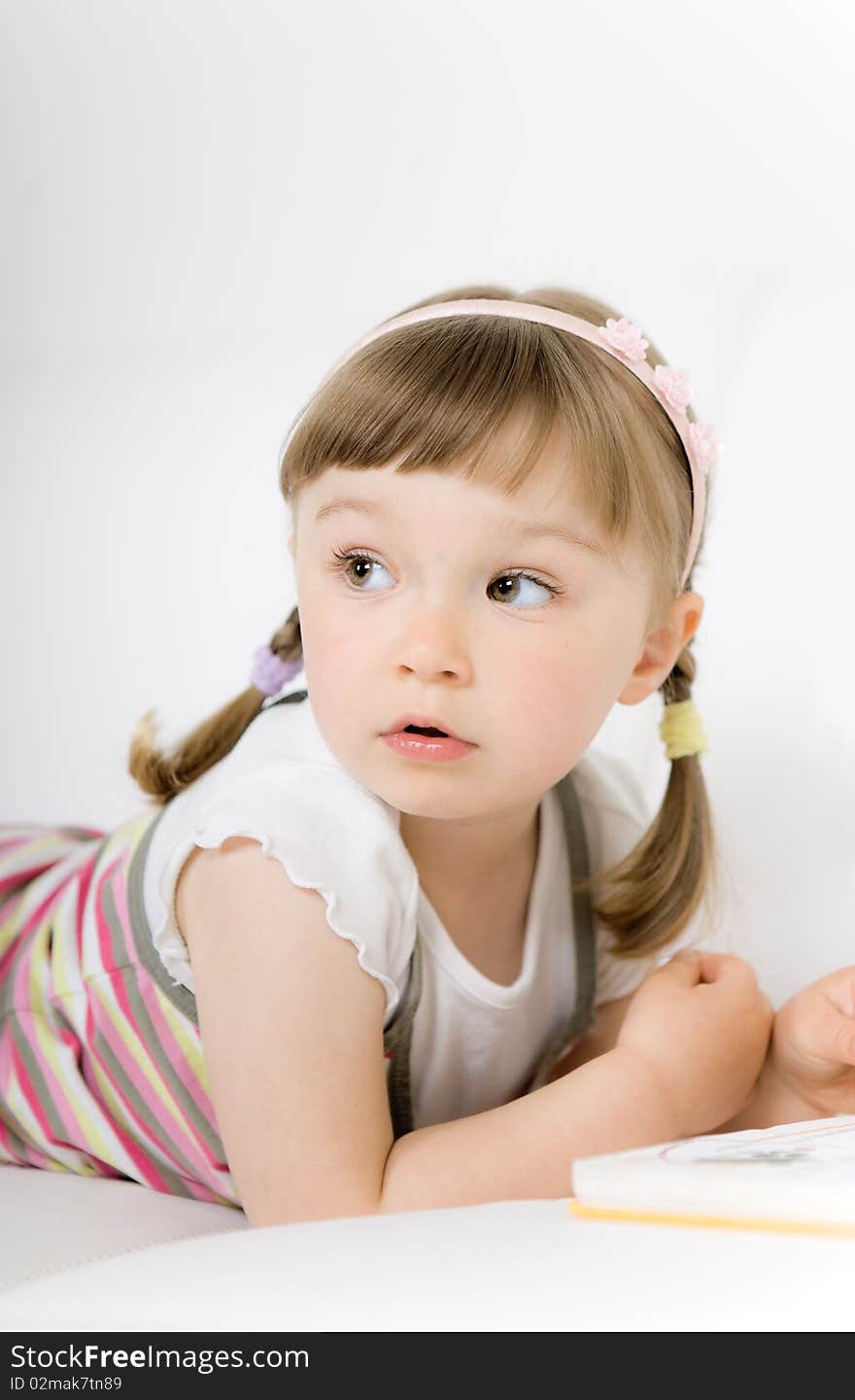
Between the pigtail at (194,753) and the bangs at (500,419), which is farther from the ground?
the bangs at (500,419)

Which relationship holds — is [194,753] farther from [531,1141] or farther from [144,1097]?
[531,1141]

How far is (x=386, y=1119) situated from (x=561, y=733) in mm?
279

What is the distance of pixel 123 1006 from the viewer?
3.91 feet

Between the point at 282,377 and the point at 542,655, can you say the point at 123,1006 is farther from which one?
the point at 282,377

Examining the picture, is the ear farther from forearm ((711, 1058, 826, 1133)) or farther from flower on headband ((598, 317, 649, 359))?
forearm ((711, 1058, 826, 1133))

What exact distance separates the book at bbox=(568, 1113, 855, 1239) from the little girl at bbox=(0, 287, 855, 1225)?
20 cm

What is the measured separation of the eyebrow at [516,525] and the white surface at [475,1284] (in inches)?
16.8

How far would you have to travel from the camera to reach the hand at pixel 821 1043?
1.05m

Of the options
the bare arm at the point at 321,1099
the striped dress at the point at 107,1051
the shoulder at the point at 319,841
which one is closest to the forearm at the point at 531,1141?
the bare arm at the point at 321,1099

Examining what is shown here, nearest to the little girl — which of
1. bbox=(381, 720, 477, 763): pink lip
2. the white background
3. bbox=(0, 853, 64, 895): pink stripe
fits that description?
bbox=(381, 720, 477, 763): pink lip

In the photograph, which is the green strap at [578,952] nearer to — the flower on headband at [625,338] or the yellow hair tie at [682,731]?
the yellow hair tie at [682,731]

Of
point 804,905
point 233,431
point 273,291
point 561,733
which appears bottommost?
point 804,905

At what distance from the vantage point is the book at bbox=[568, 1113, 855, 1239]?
2.40 feet
